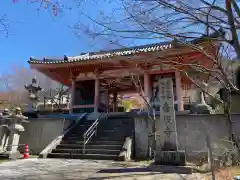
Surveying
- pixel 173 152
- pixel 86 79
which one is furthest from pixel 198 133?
pixel 86 79

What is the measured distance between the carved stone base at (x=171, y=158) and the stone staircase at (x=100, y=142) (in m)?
2.11

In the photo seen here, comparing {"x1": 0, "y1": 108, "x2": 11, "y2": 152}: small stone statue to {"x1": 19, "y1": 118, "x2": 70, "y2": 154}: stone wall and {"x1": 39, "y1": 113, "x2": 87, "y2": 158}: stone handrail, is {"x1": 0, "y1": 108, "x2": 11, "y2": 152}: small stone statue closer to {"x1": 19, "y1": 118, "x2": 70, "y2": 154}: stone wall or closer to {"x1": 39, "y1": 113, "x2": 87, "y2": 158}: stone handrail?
{"x1": 19, "y1": 118, "x2": 70, "y2": 154}: stone wall

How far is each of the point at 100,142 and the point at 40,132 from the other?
11.2 feet

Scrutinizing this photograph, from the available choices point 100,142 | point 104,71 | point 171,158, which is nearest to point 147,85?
point 104,71

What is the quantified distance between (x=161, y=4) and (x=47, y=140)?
8.77 meters

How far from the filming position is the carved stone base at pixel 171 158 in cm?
593

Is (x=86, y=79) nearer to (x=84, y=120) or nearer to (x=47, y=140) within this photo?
(x=84, y=120)

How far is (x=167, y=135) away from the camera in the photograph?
6.45m

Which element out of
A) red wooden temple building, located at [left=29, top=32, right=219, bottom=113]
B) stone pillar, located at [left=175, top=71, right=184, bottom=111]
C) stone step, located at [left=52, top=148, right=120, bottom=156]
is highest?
red wooden temple building, located at [left=29, top=32, right=219, bottom=113]

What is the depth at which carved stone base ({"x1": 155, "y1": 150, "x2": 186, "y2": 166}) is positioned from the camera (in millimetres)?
5934

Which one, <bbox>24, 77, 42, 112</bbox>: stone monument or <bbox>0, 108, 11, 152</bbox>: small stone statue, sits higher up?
<bbox>24, 77, 42, 112</bbox>: stone monument

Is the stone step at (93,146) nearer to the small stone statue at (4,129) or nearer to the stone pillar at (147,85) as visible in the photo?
the small stone statue at (4,129)

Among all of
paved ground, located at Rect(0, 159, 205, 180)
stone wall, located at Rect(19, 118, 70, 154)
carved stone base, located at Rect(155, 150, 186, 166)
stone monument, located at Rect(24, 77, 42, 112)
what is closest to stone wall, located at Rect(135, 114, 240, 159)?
carved stone base, located at Rect(155, 150, 186, 166)

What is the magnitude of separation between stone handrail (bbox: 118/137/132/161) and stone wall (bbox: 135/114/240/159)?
512 millimetres
